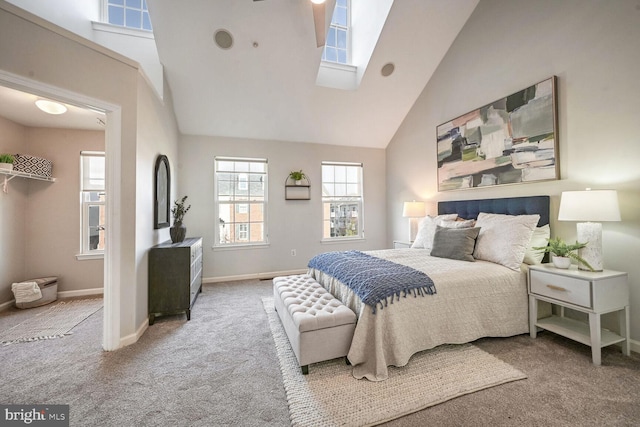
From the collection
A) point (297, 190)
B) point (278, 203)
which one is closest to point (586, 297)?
point (297, 190)

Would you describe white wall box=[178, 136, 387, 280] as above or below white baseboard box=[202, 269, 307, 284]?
above

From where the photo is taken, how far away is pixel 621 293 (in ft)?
6.55

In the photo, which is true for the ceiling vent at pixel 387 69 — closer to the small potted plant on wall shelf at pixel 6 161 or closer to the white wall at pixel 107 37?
the white wall at pixel 107 37

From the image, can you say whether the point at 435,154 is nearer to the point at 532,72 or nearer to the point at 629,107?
the point at 532,72

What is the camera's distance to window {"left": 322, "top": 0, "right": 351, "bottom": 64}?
163 inches

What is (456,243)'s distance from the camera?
275 centimetres

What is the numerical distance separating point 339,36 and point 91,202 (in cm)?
462

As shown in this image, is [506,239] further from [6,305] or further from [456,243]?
[6,305]

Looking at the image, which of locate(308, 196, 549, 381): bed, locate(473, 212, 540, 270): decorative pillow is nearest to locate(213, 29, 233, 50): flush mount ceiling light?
locate(308, 196, 549, 381): bed

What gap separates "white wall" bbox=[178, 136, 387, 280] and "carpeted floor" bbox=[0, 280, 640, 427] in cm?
193

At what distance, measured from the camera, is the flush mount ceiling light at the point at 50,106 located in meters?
2.61

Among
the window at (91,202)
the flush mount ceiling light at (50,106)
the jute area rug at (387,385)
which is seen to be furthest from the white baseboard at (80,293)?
the jute area rug at (387,385)

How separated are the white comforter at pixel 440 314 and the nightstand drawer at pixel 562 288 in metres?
0.13

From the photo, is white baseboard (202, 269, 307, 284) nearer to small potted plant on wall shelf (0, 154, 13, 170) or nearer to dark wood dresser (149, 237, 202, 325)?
dark wood dresser (149, 237, 202, 325)
